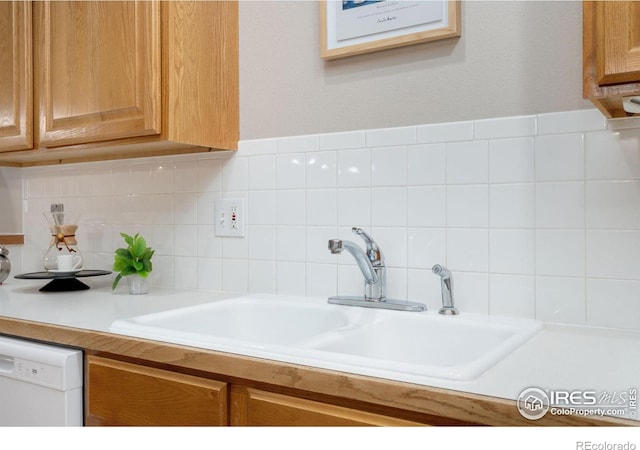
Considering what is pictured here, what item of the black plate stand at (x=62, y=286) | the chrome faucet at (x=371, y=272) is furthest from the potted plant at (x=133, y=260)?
the chrome faucet at (x=371, y=272)

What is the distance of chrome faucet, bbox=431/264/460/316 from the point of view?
131 centimetres

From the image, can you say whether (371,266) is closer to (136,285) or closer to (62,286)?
(136,285)

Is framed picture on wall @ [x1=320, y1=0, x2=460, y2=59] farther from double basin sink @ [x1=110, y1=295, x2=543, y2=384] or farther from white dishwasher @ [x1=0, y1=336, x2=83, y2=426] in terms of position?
white dishwasher @ [x1=0, y1=336, x2=83, y2=426]

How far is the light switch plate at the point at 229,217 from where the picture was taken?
177 cm

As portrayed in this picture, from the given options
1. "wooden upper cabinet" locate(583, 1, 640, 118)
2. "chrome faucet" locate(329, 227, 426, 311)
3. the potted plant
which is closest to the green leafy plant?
the potted plant

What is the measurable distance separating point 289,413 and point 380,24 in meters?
1.08

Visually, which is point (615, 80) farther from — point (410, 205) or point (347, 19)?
point (347, 19)

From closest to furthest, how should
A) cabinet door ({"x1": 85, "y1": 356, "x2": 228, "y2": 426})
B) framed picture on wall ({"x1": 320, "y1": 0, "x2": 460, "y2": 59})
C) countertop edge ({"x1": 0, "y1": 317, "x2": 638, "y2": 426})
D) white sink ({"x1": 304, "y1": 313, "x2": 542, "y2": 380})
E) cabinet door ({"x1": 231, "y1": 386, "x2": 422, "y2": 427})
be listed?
countertop edge ({"x1": 0, "y1": 317, "x2": 638, "y2": 426}), cabinet door ({"x1": 231, "y1": 386, "x2": 422, "y2": 427}), cabinet door ({"x1": 85, "y1": 356, "x2": 228, "y2": 426}), white sink ({"x1": 304, "y1": 313, "x2": 542, "y2": 380}), framed picture on wall ({"x1": 320, "y1": 0, "x2": 460, "y2": 59})

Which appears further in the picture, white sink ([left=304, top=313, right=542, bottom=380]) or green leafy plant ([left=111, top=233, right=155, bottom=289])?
green leafy plant ([left=111, top=233, right=155, bottom=289])

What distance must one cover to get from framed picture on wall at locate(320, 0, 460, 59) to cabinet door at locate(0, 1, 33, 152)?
3.42 ft

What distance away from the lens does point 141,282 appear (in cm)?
180

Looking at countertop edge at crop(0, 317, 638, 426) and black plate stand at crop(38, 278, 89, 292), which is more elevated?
black plate stand at crop(38, 278, 89, 292)
